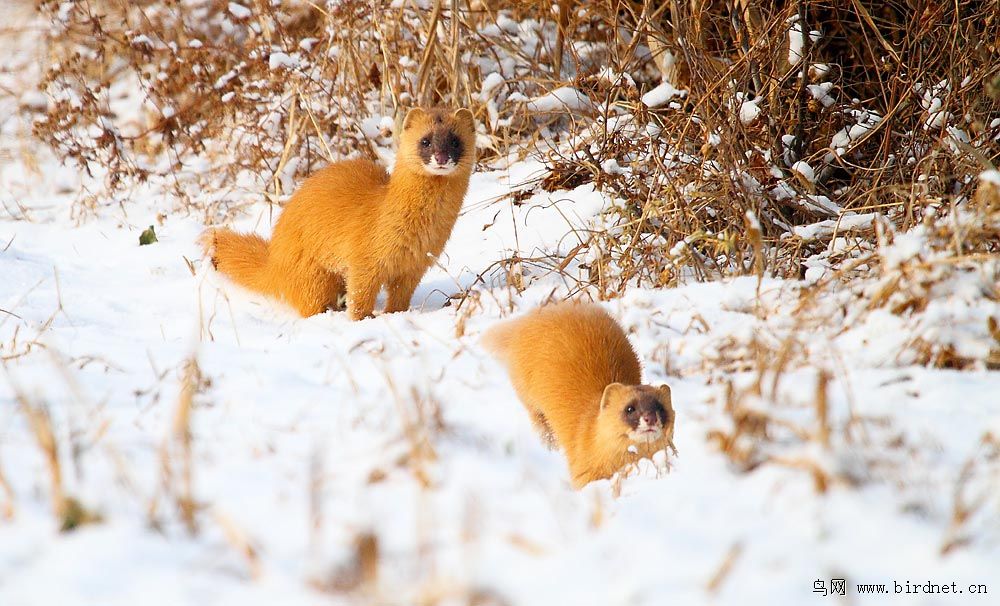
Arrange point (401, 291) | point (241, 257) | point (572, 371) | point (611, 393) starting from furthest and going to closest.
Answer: point (241, 257) → point (401, 291) → point (572, 371) → point (611, 393)

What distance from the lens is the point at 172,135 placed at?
321 inches

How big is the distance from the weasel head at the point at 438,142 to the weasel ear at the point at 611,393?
6.15 feet

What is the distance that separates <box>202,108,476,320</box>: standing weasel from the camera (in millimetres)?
5246

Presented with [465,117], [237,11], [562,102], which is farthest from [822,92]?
[237,11]

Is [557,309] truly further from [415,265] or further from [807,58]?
[807,58]

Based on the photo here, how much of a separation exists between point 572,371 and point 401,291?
1536 mm

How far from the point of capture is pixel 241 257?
19.5ft

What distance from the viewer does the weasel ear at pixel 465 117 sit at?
5.41 metres

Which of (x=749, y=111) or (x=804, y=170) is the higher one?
(x=749, y=111)

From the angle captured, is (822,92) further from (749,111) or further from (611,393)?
(611,393)

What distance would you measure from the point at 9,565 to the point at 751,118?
13.7 feet

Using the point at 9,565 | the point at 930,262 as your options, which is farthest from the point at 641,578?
the point at 930,262

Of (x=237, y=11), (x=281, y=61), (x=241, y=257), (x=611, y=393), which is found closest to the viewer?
(x=611, y=393)

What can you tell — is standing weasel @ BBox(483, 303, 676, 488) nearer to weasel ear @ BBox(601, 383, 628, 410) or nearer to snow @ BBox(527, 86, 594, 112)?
weasel ear @ BBox(601, 383, 628, 410)
